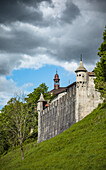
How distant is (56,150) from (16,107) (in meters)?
16.8

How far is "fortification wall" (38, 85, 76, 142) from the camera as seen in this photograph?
4447 centimetres

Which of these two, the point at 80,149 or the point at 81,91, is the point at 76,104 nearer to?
the point at 81,91

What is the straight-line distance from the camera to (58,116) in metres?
49.8

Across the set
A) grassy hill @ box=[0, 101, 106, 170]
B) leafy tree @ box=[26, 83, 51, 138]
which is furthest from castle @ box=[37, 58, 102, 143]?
leafy tree @ box=[26, 83, 51, 138]

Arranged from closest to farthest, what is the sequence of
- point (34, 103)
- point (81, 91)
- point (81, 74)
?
point (81, 91), point (81, 74), point (34, 103)

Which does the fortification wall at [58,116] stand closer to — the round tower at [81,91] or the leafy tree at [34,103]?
the round tower at [81,91]

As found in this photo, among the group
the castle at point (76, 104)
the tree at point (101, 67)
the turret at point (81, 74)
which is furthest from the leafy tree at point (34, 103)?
the tree at point (101, 67)

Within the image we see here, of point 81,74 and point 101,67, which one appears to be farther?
point 81,74

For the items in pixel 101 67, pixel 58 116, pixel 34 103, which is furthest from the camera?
pixel 34 103

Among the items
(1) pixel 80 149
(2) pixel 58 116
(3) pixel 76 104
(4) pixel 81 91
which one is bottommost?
(1) pixel 80 149

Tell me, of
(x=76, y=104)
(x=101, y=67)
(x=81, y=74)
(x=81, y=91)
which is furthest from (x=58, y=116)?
(x=101, y=67)

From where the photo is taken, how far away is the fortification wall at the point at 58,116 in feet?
146

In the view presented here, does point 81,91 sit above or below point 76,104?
above

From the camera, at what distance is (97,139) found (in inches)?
1117
